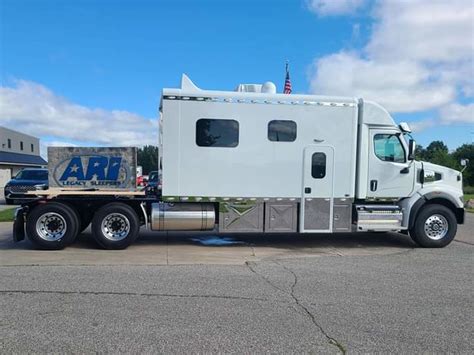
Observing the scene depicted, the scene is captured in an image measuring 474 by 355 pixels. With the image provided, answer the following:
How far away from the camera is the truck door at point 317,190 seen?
9.80 meters

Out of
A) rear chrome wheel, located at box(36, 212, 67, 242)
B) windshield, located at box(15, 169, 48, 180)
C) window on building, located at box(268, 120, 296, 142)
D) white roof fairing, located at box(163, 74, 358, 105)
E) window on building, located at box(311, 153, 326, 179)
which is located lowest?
rear chrome wheel, located at box(36, 212, 67, 242)

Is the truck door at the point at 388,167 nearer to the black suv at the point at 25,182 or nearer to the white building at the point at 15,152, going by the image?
the black suv at the point at 25,182

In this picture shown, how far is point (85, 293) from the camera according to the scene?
19.4ft

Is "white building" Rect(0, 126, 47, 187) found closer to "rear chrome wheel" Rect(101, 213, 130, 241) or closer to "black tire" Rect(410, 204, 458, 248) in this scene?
"rear chrome wheel" Rect(101, 213, 130, 241)

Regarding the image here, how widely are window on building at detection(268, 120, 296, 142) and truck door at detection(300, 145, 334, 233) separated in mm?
508

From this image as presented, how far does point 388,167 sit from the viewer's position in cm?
1010

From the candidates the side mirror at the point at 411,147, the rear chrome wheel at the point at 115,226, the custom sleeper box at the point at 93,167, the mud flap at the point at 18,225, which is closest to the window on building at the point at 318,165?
the side mirror at the point at 411,147

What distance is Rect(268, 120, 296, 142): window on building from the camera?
9.66 m

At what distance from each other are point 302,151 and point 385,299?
4476 millimetres

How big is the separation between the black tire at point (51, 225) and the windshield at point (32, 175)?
1446 centimetres

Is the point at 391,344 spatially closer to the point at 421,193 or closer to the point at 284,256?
the point at 284,256

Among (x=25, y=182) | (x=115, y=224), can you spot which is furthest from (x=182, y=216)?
(x=25, y=182)

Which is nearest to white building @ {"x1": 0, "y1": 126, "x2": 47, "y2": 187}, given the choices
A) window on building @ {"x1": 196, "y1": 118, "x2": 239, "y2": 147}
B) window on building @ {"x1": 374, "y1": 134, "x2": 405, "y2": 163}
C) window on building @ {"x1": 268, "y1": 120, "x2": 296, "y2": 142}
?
window on building @ {"x1": 196, "y1": 118, "x2": 239, "y2": 147}

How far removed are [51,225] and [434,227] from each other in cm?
851
